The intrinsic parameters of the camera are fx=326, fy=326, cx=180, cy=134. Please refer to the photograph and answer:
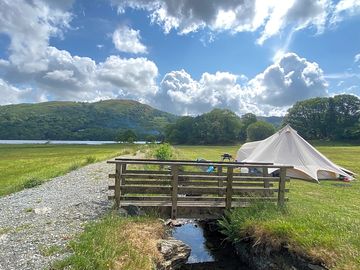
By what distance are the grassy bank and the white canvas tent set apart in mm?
14799

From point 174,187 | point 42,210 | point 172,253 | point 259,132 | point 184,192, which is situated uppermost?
point 259,132

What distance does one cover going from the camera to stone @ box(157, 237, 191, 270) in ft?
28.6

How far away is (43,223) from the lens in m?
9.61

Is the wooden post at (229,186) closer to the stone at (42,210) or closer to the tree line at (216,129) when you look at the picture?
the stone at (42,210)

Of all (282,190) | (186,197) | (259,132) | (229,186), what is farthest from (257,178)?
(259,132)

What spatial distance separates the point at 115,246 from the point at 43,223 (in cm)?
342

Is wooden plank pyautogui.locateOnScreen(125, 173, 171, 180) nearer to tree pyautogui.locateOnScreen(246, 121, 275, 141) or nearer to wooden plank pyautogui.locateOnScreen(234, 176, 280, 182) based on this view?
wooden plank pyautogui.locateOnScreen(234, 176, 280, 182)

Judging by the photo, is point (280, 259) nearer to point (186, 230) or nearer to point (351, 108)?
point (186, 230)

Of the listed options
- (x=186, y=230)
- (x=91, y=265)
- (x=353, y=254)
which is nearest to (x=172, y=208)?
(x=186, y=230)

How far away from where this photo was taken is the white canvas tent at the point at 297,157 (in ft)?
71.5

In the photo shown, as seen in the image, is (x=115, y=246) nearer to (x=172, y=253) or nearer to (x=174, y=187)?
(x=172, y=253)

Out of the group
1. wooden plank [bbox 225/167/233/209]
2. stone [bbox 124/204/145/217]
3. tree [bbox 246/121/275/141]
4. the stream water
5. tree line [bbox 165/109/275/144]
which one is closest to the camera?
the stream water

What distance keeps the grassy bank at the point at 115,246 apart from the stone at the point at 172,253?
0.27 metres

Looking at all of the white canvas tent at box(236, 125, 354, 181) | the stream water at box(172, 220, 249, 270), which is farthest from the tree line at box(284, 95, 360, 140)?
the stream water at box(172, 220, 249, 270)
